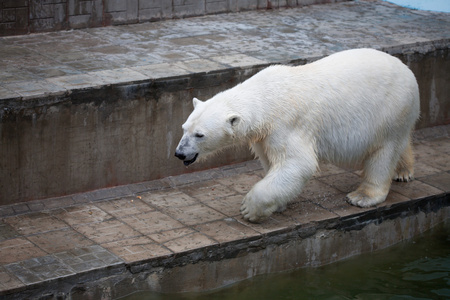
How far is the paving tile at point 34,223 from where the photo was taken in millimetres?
5828

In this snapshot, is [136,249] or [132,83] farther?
[132,83]

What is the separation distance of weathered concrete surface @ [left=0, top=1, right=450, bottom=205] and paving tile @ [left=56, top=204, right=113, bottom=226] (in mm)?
328

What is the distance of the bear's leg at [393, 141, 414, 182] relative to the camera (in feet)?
23.0

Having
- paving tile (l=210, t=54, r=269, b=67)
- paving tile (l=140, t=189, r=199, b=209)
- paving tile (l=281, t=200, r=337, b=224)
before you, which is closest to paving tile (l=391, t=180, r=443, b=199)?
paving tile (l=281, t=200, r=337, b=224)

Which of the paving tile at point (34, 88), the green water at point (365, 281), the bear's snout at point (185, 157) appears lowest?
the green water at point (365, 281)

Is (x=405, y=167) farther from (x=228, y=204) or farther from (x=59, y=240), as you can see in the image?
(x=59, y=240)

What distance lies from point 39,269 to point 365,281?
2.78m

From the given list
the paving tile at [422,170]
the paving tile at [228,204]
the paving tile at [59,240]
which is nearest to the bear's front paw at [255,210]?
the paving tile at [228,204]

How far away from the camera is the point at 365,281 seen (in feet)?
20.1

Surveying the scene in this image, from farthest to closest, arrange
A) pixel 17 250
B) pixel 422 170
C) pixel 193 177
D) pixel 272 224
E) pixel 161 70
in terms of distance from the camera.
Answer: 1. pixel 422 170
2. pixel 193 177
3. pixel 161 70
4. pixel 272 224
5. pixel 17 250

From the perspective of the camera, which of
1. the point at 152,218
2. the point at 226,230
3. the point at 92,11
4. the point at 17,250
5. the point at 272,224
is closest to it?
the point at 17,250

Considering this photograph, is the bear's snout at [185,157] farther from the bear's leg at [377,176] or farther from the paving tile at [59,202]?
the bear's leg at [377,176]

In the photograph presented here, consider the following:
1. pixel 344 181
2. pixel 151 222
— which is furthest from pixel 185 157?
pixel 344 181

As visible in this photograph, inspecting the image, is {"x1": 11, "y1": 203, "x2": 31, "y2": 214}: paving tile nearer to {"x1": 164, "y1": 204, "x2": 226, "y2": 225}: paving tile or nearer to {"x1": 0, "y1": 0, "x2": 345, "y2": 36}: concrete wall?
{"x1": 164, "y1": 204, "x2": 226, "y2": 225}: paving tile
